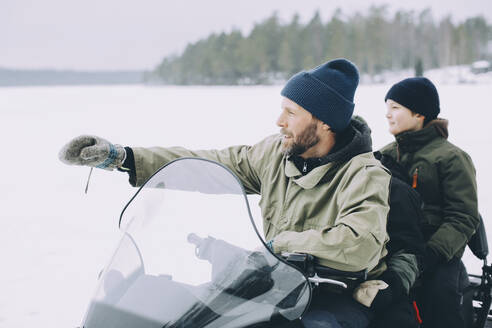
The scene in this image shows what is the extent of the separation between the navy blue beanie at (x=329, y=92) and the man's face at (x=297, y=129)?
0.03 meters

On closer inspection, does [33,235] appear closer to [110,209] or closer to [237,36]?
[110,209]

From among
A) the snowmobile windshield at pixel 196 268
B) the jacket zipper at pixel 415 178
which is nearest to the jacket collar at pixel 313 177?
the snowmobile windshield at pixel 196 268

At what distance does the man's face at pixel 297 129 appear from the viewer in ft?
6.46

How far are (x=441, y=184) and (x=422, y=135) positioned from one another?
0.31 meters

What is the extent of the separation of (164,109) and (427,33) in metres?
45.0

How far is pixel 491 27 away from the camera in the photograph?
196 ft

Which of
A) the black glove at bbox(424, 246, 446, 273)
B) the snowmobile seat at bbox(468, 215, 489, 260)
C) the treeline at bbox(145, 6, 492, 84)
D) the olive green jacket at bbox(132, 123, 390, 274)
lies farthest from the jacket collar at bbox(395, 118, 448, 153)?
the treeline at bbox(145, 6, 492, 84)

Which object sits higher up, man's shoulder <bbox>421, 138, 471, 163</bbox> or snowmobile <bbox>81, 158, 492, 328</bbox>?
snowmobile <bbox>81, 158, 492, 328</bbox>

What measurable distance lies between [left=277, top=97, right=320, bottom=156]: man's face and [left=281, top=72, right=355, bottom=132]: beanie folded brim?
0.04m

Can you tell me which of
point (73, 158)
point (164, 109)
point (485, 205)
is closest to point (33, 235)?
point (73, 158)

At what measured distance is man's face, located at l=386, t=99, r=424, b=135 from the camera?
276 centimetres

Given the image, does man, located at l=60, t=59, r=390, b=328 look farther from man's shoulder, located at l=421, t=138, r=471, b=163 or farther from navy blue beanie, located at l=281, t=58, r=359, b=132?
man's shoulder, located at l=421, t=138, r=471, b=163

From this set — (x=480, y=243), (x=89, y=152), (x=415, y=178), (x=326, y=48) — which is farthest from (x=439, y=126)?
(x=326, y=48)

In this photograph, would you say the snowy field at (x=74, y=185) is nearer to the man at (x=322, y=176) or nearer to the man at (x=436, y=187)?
the man at (x=322, y=176)
